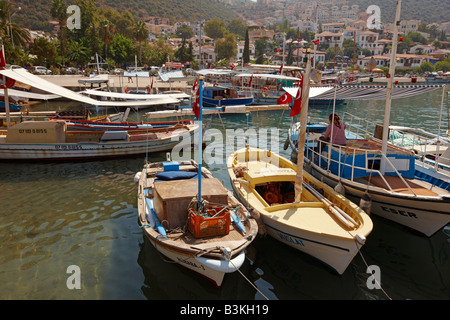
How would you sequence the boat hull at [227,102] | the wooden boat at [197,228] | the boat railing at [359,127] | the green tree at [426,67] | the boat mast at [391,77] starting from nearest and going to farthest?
1. the wooden boat at [197,228]
2. the boat mast at [391,77]
3. the boat railing at [359,127]
4. the boat hull at [227,102]
5. the green tree at [426,67]

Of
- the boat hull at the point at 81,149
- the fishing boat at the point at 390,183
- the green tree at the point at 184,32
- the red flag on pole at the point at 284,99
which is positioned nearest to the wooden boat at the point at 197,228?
the fishing boat at the point at 390,183

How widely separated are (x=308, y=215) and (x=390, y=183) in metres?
3.29

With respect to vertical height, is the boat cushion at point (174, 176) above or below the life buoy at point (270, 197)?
above

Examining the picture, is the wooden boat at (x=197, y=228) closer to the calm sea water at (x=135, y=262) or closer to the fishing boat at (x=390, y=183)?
the calm sea water at (x=135, y=262)

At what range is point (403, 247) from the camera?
9781 millimetres

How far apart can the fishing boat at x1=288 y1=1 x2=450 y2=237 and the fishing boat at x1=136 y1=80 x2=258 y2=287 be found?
10.00 feet

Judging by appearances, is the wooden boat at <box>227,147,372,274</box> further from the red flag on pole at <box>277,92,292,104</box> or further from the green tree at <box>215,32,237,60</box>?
the green tree at <box>215,32,237,60</box>

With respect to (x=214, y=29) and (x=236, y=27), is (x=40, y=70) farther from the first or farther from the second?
(x=236, y=27)

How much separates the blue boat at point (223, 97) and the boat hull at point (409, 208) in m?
27.3

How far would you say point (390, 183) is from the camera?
1027 centimetres

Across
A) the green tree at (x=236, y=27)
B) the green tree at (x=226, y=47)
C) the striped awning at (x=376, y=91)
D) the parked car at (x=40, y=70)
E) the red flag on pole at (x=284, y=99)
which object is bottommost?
the red flag on pole at (x=284, y=99)

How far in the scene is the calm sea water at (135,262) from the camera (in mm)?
7723

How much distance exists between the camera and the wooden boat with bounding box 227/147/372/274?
7.84 m

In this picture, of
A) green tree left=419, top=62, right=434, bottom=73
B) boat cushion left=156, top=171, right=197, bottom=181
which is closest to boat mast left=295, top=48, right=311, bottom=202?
boat cushion left=156, top=171, right=197, bottom=181
